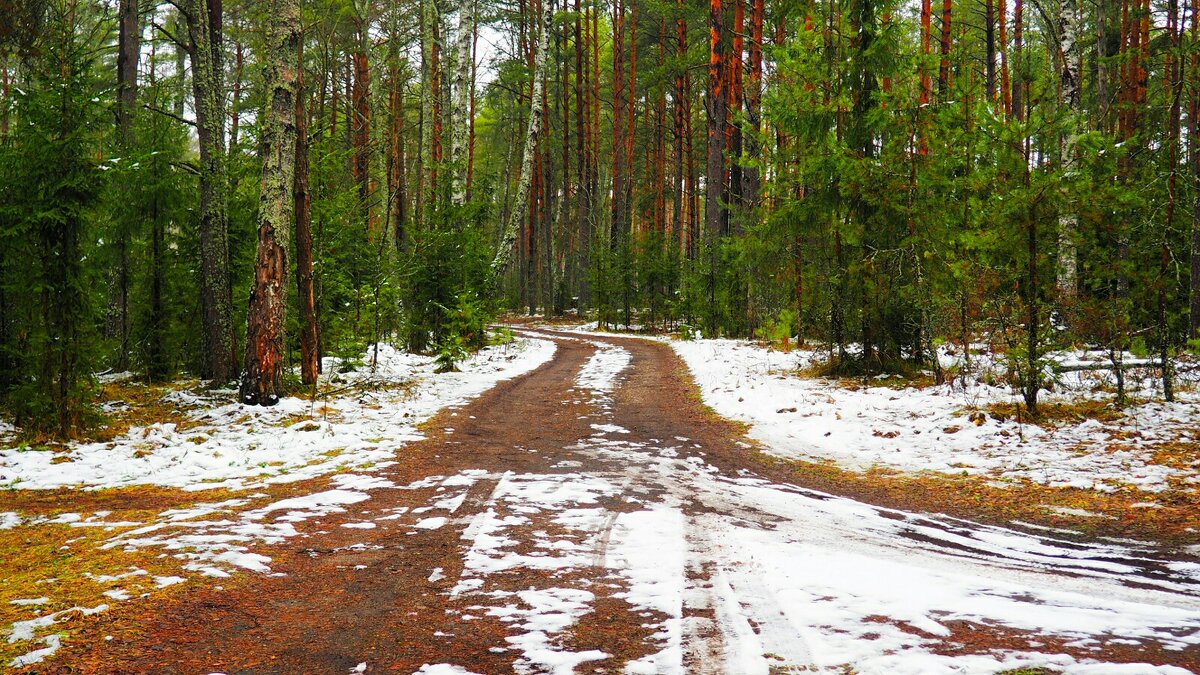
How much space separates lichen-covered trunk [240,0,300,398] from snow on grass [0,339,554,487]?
52 centimetres

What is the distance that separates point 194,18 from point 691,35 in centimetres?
2113

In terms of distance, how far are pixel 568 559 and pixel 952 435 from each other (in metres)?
6.07

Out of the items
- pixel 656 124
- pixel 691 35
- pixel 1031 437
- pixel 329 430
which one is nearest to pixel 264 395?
pixel 329 430

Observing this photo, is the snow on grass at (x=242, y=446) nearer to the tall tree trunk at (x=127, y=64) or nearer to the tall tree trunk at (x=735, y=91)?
the tall tree trunk at (x=127, y=64)

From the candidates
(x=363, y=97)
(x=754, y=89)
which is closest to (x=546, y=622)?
(x=363, y=97)

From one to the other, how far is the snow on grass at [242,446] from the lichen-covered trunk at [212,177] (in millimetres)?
1055

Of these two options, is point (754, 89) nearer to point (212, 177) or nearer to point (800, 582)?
point (212, 177)

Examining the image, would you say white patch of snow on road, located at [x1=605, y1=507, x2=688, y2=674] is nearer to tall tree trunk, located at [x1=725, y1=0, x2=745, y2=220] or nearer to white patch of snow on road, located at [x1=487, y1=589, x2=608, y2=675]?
white patch of snow on road, located at [x1=487, y1=589, x2=608, y2=675]

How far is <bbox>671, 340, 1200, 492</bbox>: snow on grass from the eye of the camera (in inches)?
273

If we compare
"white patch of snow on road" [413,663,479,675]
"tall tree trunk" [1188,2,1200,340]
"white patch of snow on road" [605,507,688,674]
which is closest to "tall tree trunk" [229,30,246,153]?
"white patch of snow on road" [605,507,688,674]

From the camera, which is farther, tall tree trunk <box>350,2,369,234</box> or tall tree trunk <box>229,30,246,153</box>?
tall tree trunk <box>229,30,246,153</box>

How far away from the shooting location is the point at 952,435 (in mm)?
8453

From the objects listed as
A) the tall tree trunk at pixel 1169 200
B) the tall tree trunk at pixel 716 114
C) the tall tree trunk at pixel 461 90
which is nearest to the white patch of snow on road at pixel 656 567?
the tall tree trunk at pixel 1169 200

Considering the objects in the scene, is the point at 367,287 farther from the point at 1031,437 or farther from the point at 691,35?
the point at 691,35
